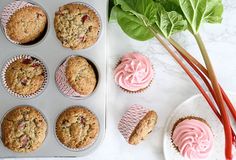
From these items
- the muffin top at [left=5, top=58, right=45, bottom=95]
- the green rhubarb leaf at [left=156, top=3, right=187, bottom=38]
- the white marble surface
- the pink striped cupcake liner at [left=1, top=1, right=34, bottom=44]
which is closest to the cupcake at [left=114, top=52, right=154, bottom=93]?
the white marble surface

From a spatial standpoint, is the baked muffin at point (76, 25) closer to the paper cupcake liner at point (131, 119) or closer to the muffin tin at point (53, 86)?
the muffin tin at point (53, 86)

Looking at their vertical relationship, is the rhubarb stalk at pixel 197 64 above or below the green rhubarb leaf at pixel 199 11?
below

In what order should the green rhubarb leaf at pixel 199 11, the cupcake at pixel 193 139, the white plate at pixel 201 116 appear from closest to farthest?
1. the green rhubarb leaf at pixel 199 11
2. the cupcake at pixel 193 139
3. the white plate at pixel 201 116

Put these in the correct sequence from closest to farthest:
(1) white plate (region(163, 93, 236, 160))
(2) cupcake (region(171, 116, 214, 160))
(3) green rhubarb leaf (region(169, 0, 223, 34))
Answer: (3) green rhubarb leaf (region(169, 0, 223, 34)) < (2) cupcake (region(171, 116, 214, 160)) < (1) white plate (region(163, 93, 236, 160))

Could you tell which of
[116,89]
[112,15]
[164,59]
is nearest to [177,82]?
[164,59]

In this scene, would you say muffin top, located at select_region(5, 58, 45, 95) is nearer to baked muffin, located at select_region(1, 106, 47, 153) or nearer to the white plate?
baked muffin, located at select_region(1, 106, 47, 153)

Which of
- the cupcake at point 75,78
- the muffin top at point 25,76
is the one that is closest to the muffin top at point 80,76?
the cupcake at point 75,78

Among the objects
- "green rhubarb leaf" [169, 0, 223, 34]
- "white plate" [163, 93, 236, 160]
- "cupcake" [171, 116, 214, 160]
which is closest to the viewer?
"green rhubarb leaf" [169, 0, 223, 34]
